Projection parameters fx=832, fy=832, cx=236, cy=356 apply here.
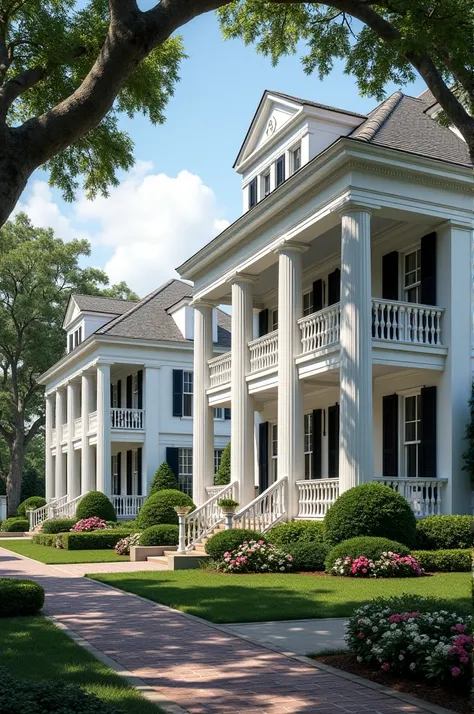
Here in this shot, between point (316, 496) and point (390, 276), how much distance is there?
19.9 ft

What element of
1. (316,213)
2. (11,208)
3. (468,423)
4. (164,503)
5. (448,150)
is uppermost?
(448,150)

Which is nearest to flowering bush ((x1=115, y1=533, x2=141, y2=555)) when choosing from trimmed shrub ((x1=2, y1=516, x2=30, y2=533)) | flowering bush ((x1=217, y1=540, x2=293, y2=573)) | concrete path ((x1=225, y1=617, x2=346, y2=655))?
flowering bush ((x1=217, y1=540, x2=293, y2=573))

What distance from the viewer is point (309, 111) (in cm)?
2256

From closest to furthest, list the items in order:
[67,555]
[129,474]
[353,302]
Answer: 1. [353,302]
2. [67,555]
3. [129,474]

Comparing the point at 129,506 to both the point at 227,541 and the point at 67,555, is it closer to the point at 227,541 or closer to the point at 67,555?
the point at 67,555

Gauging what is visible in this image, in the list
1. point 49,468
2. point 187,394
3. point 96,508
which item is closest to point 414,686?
point 96,508

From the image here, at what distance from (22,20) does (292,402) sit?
12.4 m

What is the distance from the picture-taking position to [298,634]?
10.3 meters

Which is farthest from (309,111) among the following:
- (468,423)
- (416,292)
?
(468,423)

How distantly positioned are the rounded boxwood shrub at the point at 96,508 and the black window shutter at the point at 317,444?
40.3 ft

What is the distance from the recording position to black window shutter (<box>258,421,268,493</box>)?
2909 centimetres

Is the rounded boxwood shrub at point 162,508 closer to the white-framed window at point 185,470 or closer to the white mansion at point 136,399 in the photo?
the white mansion at point 136,399

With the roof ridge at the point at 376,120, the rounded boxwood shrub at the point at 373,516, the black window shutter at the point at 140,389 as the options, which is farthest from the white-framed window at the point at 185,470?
the rounded boxwood shrub at the point at 373,516

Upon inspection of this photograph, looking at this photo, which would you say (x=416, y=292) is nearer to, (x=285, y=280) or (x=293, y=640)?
(x=285, y=280)
